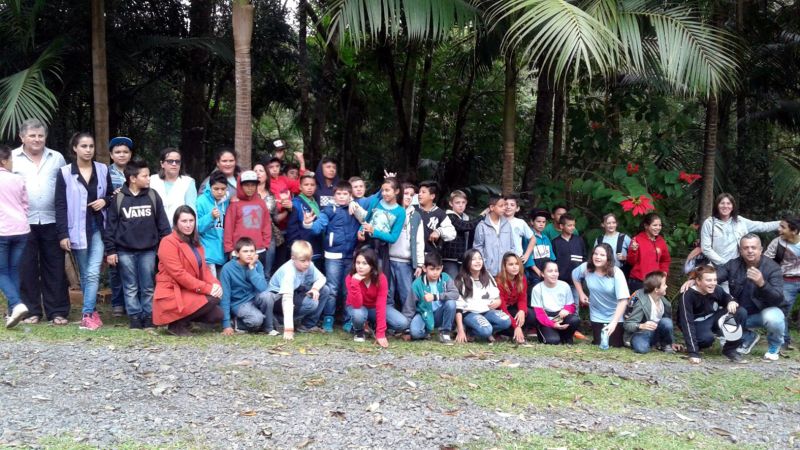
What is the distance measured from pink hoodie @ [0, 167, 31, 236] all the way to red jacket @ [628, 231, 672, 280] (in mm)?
5984

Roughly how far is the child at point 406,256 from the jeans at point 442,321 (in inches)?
11.7

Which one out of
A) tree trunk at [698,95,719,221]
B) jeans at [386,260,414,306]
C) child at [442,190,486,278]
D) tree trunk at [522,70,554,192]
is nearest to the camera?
jeans at [386,260,414,306]

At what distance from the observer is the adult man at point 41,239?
685 centimetres

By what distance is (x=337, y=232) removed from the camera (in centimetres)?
744

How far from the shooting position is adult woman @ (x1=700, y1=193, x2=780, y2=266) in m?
7.91

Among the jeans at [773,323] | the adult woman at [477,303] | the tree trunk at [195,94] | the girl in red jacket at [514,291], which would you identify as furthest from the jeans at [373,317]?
the tree trunk at [195,94]

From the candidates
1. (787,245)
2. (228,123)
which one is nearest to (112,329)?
(787,245)

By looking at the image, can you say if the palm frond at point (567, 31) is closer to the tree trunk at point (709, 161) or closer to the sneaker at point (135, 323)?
the tree trunk at point (709, 161)

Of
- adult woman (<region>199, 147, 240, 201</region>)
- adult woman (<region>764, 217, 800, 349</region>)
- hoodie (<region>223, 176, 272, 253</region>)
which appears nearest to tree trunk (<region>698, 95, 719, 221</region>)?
adult woman (<region>764, 217, 800, 349</region>)

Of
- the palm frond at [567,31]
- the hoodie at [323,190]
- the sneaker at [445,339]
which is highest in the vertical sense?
the palm frond at [567,31]

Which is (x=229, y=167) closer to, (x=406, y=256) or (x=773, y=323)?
(x=406, y=256)

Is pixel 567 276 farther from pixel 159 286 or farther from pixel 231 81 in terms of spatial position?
pixel 231 81

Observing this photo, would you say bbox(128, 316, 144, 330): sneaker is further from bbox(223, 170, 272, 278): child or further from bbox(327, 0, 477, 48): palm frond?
bbox(327, 0, 477, 48): palm frond

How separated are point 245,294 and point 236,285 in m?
0.12
